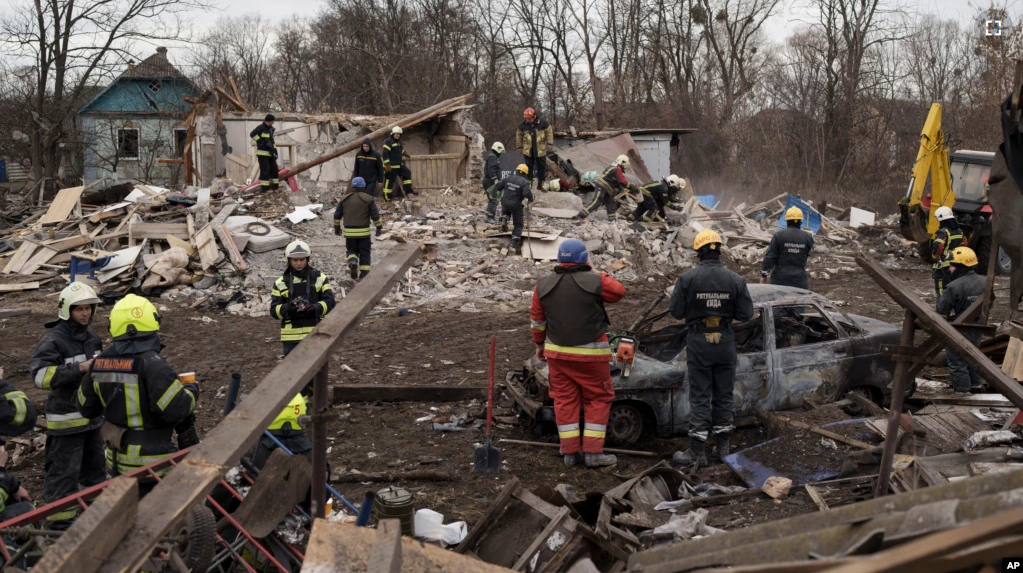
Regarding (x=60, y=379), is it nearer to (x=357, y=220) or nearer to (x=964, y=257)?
(x=357, y=220)

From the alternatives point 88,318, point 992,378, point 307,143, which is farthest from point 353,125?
point 992,378

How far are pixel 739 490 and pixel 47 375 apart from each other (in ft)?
15.5

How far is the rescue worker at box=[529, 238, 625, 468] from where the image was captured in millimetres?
7121

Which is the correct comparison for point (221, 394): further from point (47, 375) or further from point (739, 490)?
point (739, 490)

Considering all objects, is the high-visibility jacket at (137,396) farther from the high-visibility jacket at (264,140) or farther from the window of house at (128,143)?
the window of house at (128,143)

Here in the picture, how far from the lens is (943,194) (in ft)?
50.4

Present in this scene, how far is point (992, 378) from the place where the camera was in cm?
426

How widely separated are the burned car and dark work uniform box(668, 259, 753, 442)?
35 centimetres

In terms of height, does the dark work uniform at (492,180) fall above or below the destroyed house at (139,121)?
below

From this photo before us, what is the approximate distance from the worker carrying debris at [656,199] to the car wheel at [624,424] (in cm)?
1157

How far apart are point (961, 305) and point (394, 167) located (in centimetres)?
1214

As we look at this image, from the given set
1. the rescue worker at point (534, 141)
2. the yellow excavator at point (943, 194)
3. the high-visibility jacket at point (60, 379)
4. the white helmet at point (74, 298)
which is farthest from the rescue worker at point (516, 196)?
the high-visibility jacket at point (60, 379)

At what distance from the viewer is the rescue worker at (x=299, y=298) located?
7793 mm

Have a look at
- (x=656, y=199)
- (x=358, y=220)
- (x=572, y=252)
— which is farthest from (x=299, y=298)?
(x=656, y=199)
